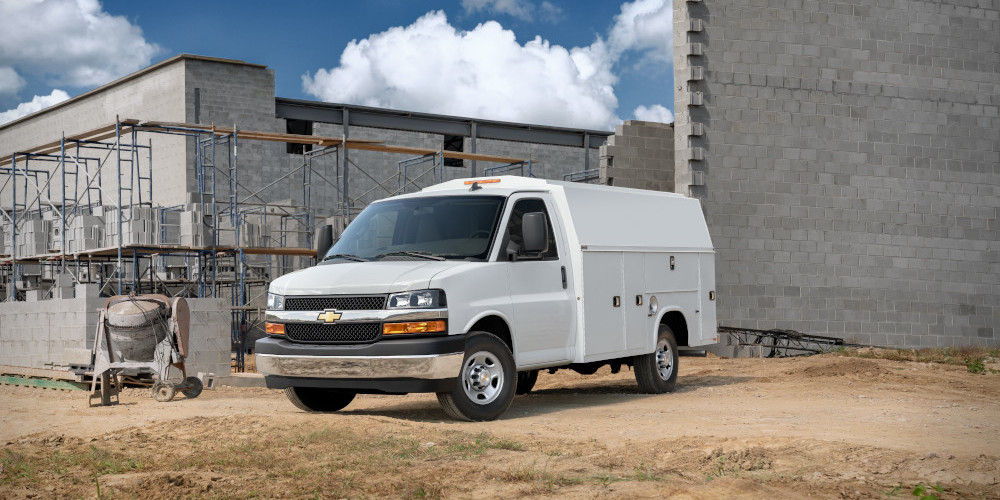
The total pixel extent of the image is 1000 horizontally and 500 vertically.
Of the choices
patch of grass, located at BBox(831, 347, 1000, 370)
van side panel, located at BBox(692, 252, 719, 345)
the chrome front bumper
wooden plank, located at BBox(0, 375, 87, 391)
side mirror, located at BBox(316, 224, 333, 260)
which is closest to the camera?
the chrome front bumper

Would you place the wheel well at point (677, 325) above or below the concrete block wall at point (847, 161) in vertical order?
below

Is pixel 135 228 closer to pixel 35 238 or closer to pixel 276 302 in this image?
pixel 35 238

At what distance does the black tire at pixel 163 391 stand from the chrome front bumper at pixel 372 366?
3.39m

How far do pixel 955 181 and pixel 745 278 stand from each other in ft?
17.8

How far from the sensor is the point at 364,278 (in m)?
9.73

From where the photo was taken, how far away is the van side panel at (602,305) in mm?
11180

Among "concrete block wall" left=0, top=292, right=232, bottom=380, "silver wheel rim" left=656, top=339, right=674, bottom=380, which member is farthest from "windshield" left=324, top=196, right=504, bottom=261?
"concrete block wall" left=0, top=292, right=232, bottom=380

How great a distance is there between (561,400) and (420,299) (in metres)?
3.74

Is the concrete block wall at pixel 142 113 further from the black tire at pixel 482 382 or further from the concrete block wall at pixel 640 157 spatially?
the black tire at pixel 482 382

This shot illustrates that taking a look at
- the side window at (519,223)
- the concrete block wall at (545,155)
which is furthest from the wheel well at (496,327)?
the concrete block wall at (545,155)

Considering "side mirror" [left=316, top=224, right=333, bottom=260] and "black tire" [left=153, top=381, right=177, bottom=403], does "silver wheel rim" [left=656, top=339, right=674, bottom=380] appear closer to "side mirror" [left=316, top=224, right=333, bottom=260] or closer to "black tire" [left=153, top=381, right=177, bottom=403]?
"side mirror" [left=316, top=224, right=333, bottom=260]

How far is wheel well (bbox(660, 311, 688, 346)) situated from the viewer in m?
13.4

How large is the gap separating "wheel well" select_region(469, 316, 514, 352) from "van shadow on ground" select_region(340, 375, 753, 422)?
78 centimetres

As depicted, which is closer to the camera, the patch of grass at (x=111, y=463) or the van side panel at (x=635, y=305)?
the patch of grass at (x=111, y=463)
